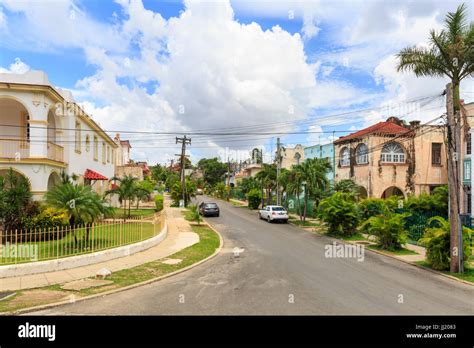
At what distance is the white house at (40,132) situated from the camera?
15.7m

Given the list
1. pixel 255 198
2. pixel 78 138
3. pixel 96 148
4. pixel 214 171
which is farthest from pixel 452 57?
pixel 214 171

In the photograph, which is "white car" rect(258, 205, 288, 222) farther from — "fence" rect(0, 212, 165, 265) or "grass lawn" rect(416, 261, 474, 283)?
"grass lawn" rect(416, 261, 474, 283)

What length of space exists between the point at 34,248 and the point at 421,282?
12.6 meters

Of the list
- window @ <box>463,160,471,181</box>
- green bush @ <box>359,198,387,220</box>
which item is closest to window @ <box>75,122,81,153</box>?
green bush @ <box>359,198,387,220</box>

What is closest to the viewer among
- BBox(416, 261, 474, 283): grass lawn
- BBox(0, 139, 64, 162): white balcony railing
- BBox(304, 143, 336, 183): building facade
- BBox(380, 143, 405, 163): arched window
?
BBox(416, 261, 474, 283): grass lawn

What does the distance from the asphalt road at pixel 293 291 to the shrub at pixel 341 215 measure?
18.3 feet

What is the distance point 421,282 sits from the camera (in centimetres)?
994

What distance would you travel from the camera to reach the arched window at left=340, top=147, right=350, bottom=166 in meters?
31.4

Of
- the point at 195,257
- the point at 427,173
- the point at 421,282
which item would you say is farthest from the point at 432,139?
the point at 195,257

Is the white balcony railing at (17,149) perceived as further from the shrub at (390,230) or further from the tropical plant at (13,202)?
the shrub at (390,230)

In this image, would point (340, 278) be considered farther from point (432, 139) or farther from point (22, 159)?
point (432, 139)

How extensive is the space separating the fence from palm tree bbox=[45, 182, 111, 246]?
0.29 m

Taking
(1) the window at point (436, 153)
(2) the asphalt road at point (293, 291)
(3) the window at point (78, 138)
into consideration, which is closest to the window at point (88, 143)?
(3) the window at point (78, 138)

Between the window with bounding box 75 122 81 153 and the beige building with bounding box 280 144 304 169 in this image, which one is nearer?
the window with bounding box 75 122 81 153
